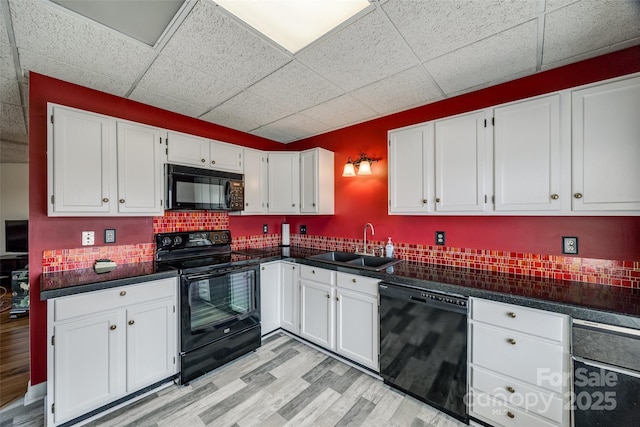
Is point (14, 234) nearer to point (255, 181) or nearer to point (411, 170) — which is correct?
point (255, 181)

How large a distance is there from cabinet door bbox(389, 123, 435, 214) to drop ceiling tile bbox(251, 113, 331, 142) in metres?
1.00

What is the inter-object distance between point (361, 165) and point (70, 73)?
253cm

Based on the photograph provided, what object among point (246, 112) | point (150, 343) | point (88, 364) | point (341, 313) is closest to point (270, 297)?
point (341, 313)

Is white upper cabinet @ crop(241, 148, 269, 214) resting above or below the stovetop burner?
above

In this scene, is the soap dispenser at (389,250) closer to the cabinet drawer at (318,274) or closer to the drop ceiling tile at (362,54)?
the cabinet drawer at (318,274)

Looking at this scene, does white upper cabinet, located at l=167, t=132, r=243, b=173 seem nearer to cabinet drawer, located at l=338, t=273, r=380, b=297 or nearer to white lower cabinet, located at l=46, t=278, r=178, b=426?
white lower cabinet, located at l=46, t=278, r=178, b=426

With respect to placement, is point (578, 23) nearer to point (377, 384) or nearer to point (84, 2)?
point (84, 2)

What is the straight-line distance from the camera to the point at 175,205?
92.7 inches

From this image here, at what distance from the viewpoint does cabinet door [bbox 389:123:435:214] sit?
2209mm

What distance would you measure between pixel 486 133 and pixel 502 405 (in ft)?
5.99

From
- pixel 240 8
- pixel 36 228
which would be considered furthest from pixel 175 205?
pixel 240 8

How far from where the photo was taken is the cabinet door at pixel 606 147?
1.46 meters

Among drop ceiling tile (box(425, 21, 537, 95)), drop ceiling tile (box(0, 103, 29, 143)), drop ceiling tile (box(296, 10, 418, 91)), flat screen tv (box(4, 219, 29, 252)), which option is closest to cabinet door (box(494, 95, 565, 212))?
drop ceiling tile (box(425, 21, 537, 95))

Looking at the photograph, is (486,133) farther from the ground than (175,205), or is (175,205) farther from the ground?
(486,133)
